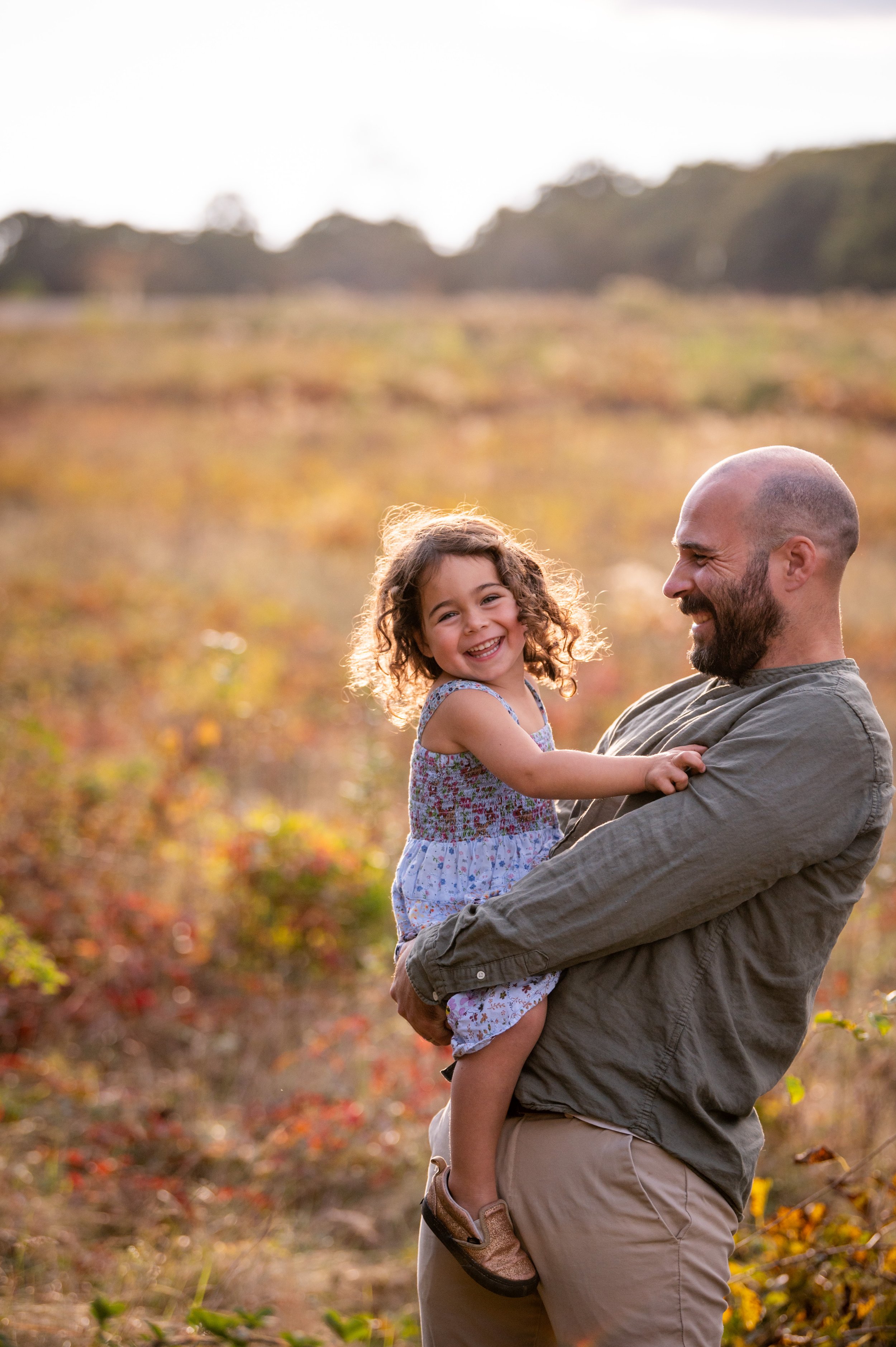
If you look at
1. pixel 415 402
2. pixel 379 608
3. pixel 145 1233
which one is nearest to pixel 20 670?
pixel 145 1233

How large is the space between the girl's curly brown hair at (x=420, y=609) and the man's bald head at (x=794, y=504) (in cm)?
53

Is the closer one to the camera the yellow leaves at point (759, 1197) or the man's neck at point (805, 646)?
the man's neck at point (805, 646)

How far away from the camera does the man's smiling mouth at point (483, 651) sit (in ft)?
7.52

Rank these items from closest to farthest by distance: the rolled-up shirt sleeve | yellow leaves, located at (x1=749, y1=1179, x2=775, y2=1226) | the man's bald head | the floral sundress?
1. the rolled-up shirt sleeve
2. the man's bald head
3. the floral sundress
4. yellow leaves, located at (x1=749, y1=1179, x2=775, y2=1226)

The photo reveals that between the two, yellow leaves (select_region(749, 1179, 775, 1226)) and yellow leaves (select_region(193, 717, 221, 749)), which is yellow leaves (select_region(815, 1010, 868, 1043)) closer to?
yellow leaves (select_region(749, 1179, 775, 1226))

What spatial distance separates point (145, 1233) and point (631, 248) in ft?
153

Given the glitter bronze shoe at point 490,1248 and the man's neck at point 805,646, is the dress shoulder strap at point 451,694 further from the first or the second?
the glitter bronze shoe at point 490,1248

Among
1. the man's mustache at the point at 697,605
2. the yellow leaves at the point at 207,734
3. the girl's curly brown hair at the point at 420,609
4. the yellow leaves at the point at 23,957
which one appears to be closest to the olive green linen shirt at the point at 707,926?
the man's mustache at the point at 697,605

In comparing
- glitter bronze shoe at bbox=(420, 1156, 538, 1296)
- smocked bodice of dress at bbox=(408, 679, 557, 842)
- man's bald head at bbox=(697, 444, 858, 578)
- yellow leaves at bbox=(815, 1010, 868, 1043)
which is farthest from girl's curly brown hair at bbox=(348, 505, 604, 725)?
glitter bronze shoe at bbox=(420, 1156, 538, 1296)

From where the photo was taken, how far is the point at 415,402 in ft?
62.0

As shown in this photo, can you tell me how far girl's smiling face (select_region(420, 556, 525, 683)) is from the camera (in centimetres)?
228

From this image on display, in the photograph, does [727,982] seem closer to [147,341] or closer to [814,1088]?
[814,1088]

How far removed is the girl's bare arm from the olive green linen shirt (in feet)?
0.18

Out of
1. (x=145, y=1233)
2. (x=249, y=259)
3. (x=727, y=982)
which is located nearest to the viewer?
(x=727, y=982)
